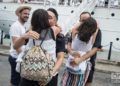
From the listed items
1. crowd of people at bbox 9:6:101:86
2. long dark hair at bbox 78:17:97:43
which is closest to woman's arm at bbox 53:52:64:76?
crowd of people at bbox 9:6:101:86

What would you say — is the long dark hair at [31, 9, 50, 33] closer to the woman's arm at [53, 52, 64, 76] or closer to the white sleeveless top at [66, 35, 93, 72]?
the woman's arm at [53, 52, 64, 76]

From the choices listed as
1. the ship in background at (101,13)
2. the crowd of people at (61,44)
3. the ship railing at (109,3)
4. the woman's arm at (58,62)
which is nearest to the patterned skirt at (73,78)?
the crowd of people at (61,44)

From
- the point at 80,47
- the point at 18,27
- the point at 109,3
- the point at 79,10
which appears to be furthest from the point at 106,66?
the point at 109,3

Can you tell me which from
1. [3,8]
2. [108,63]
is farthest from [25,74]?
[3,8]

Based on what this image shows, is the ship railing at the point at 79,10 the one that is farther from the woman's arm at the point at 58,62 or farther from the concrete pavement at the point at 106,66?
the woman's arm at the point at 58,62

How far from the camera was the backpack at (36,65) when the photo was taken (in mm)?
3832

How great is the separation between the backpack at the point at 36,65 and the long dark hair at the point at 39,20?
0.19 meters

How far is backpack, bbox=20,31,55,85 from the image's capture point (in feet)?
12.6

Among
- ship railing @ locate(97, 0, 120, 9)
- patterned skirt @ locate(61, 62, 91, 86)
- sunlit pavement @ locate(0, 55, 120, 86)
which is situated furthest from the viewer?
ship railing @ locate(97, 0, 120, 9)

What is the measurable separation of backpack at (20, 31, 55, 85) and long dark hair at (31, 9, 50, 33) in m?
0.19

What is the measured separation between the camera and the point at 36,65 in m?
3.83

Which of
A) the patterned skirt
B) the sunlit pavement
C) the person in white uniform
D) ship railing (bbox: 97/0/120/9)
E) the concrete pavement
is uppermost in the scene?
the person in white uniform

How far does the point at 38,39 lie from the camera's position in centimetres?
391

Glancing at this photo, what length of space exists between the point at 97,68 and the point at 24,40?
850 cm
